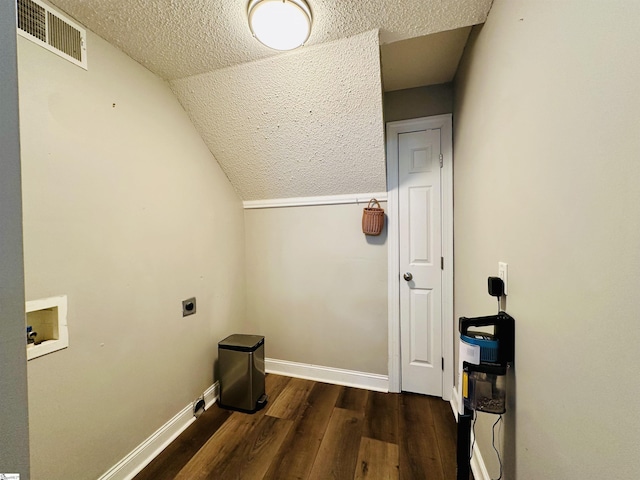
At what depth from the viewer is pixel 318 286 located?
222cm

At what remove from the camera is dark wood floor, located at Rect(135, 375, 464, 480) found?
52.7 inches

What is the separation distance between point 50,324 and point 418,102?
101 inches

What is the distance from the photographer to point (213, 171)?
199 cm

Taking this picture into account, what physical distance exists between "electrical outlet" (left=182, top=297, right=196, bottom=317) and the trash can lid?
1.18 feet

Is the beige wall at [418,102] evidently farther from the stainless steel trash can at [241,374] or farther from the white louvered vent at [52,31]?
the stainless steel trash can at [241,374]

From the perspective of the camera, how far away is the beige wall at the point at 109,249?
3.35 feet

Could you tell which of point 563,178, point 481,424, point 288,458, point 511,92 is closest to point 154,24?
point 511,92

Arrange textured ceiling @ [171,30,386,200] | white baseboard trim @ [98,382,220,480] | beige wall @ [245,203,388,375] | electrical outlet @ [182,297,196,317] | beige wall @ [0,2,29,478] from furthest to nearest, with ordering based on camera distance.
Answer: beige wall @ [245,203,388,375]
electrical outlet @ [182,297,196,317]
textured ceiling @ [171,30,386,200]
white baseboard trim @ [98,382,220,480]
beige wall @ [0,2,29,478]

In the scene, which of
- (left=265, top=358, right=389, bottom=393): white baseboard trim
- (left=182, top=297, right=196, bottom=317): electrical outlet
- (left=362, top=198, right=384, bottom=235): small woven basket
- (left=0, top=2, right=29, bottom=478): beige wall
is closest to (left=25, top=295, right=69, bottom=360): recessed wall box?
(left=182, top=297, right=196, bottom=317): electrical outlet

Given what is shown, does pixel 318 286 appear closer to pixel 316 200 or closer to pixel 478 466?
pixel 316 200

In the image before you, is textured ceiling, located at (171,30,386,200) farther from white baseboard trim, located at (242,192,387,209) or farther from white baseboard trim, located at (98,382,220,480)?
white baseboard trim, located at (98,382,220,480)

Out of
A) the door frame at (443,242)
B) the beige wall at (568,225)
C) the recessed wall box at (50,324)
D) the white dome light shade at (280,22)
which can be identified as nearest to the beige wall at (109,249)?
the recessed wall box at (50,324)

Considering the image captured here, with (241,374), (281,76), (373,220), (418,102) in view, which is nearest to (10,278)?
(281,76)

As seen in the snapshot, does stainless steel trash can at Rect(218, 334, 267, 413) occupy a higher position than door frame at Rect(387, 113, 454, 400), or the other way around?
door frame at Rect(387, 113, 454, 400)
